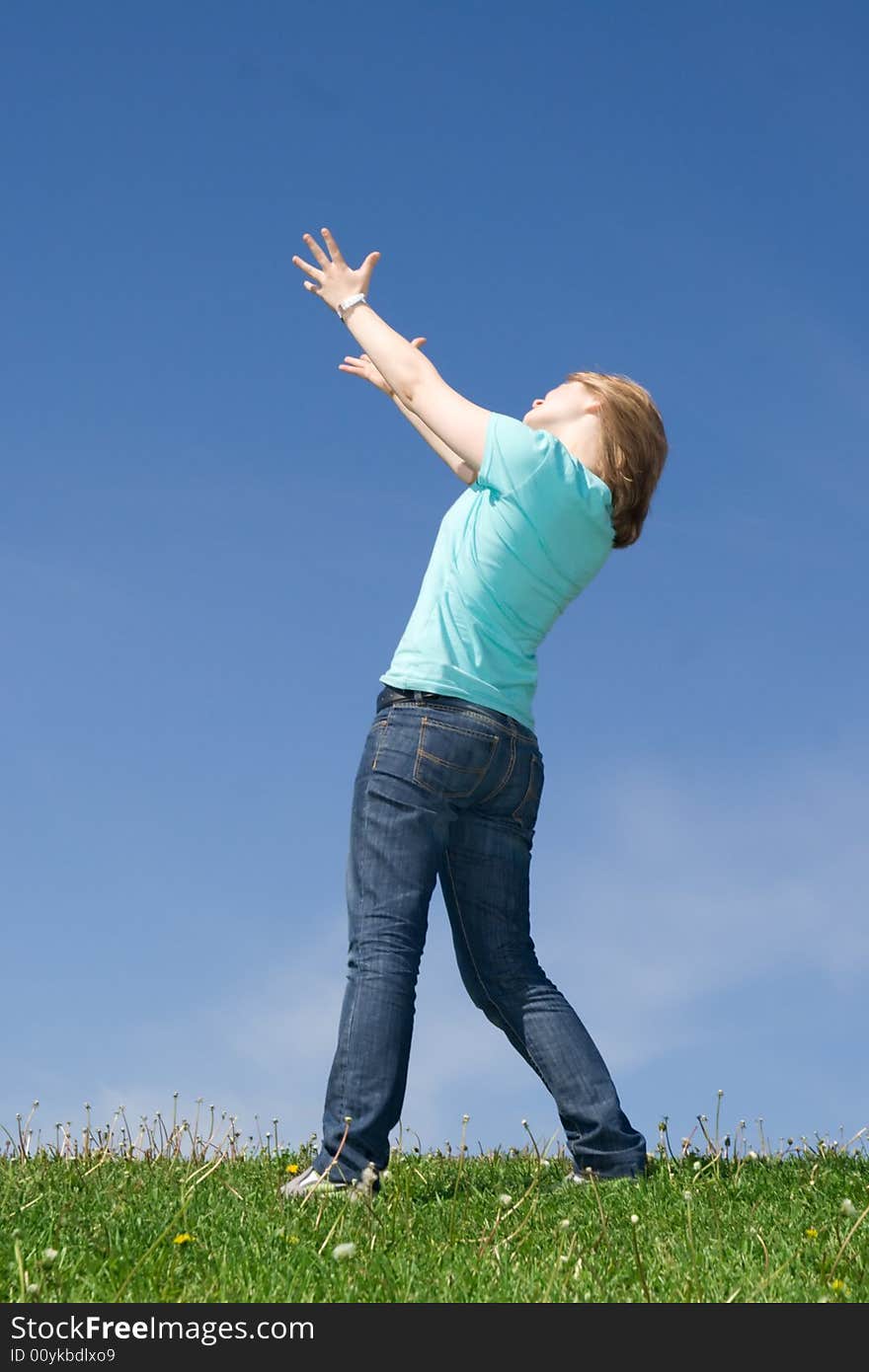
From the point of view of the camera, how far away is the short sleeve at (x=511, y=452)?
529 cm

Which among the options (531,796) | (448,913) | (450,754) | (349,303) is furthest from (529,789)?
(349,303)

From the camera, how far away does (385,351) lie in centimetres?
551

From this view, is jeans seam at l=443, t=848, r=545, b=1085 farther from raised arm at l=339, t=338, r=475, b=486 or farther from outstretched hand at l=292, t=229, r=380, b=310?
outstretched hand at l=292, t=229, r=380, b=310

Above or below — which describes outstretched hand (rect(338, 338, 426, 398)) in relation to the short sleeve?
above

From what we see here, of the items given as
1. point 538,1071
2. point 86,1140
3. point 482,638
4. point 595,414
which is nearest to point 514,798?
point 482,638

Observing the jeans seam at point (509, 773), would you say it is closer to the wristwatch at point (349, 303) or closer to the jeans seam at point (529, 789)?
the jeans seam at point (529, 789)

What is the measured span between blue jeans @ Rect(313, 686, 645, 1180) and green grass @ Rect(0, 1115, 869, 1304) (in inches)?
12.1

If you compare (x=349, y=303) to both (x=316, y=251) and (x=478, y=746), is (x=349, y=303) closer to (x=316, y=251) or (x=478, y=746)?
(x=316, y=251)

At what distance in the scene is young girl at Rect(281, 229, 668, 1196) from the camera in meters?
5.29

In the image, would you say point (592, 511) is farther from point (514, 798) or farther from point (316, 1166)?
point (316, 1166)

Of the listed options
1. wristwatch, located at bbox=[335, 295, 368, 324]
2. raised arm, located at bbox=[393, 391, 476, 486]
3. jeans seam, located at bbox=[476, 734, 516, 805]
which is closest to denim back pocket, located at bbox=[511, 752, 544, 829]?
jeans seam, located at bbox=[476, 734, 516, 805]

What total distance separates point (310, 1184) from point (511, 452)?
3.04 meters

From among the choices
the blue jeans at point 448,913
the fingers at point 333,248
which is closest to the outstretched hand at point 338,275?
the fingers at point 333,248
